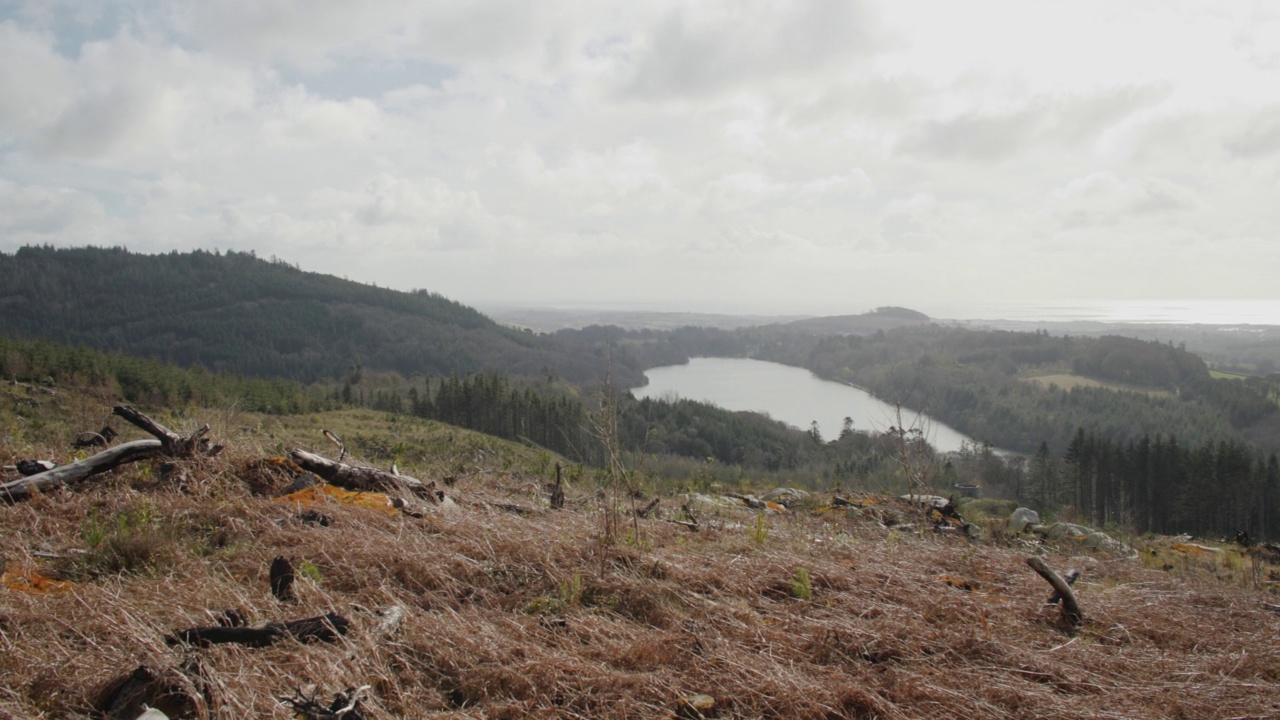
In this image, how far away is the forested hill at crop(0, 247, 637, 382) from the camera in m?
107

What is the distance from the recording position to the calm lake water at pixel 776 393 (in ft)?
244

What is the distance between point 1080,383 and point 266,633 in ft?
352

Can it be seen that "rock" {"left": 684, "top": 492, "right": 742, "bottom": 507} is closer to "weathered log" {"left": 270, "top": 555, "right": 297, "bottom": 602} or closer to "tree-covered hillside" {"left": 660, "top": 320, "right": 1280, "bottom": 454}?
"weathered log" {"left": 270, "top": 555, "right": 297, "bottom": 602}

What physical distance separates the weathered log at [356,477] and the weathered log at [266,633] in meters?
2.82

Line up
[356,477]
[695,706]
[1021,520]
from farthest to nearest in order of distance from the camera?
[1021,520], [356,477], [695,706]

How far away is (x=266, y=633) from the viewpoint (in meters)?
2.75

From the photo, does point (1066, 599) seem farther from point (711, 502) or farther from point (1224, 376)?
point (1224, 376)

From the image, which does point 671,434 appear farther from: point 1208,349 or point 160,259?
point 160,259

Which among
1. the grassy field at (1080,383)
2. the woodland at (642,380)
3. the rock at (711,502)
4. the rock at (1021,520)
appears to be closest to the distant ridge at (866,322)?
the woodland at (642,380)

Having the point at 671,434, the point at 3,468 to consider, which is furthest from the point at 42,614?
the point at 671,434

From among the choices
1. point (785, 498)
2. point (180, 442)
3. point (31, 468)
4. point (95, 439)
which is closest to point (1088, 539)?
point (785, 498)

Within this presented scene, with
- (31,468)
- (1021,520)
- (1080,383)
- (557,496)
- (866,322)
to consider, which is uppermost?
(866,322)

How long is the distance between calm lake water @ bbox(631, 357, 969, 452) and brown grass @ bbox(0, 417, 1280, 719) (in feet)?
183

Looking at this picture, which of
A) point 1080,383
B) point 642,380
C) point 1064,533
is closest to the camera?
point 1064,533
